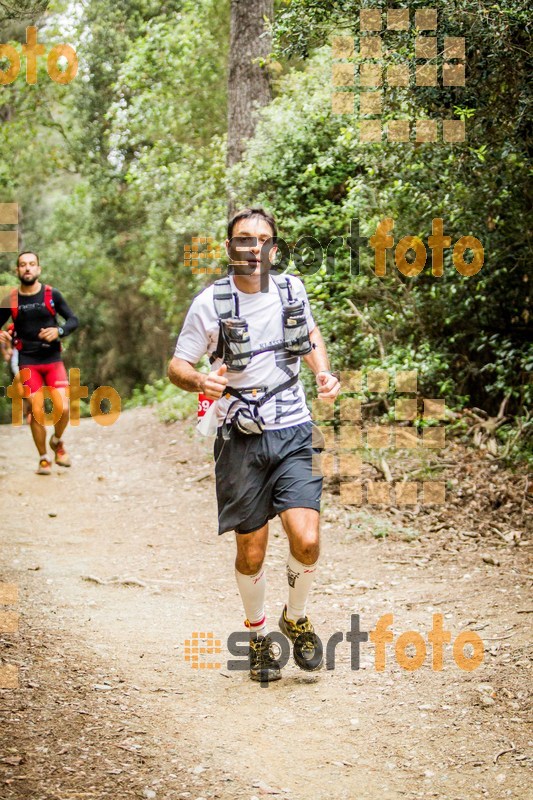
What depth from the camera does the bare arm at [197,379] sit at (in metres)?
3.95

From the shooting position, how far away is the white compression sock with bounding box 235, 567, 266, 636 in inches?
173

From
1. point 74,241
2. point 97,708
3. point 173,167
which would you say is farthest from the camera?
point 74,241

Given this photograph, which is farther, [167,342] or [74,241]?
[74,241]

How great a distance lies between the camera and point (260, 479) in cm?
427

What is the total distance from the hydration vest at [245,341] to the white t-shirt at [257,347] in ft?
0.08

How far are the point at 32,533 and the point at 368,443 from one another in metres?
3.42

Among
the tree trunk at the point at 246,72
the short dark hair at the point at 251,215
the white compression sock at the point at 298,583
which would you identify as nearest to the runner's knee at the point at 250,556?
the white compression sock at the point at 298,583

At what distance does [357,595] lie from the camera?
19.9 feet

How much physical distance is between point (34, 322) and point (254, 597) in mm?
5229

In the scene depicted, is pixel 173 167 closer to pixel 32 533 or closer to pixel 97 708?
pixel 32 533

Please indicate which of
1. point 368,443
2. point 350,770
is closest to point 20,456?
point 368,443

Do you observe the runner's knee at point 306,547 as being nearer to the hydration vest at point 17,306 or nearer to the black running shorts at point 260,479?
the black running shorts at point 260,479

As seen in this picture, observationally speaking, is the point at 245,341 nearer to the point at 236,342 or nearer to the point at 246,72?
the point at 236,342

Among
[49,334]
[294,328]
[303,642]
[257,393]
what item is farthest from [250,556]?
[49,334]
